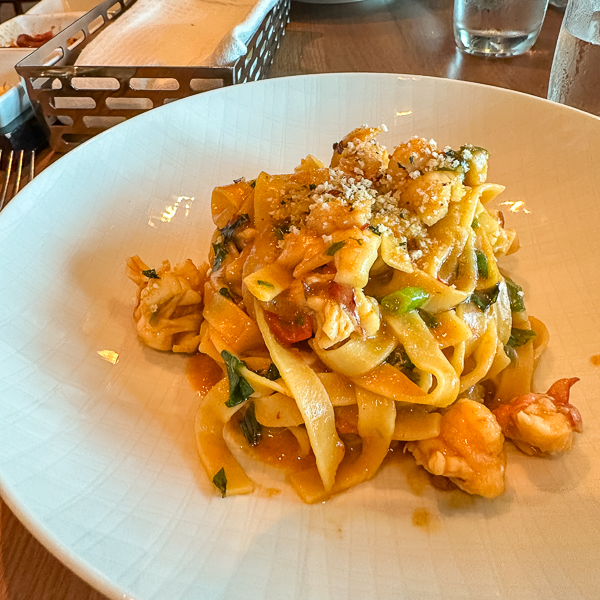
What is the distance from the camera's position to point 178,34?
14.0 feet

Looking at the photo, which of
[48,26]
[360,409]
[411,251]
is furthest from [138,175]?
[48,26]

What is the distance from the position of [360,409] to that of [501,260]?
1.17 meters

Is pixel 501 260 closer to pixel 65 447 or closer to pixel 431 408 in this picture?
pixel 431 408

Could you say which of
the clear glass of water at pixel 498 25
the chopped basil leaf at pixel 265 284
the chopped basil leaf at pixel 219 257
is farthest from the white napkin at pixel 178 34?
the chopped basil leaf at pixel 265 284

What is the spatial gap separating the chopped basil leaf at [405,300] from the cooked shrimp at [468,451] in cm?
39

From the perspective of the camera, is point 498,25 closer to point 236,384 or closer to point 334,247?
point 334,247

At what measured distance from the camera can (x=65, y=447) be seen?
1.61m

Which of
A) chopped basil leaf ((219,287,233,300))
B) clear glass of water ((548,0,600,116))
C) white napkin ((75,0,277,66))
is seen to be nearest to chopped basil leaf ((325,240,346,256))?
chopped basil leaf ((219,287,233,300))

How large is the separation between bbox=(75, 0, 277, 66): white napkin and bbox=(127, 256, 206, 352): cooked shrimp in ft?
5.89

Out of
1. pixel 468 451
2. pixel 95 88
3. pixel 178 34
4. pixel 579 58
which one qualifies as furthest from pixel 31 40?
pixel 468 451

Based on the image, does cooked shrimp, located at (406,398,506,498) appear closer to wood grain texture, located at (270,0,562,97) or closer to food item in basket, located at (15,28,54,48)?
wood grain texture, located at (270,0,562,97)

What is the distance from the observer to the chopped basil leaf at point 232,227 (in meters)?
2.30

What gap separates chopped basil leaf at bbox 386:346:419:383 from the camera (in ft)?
6.49

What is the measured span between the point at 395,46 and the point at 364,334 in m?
3.55
